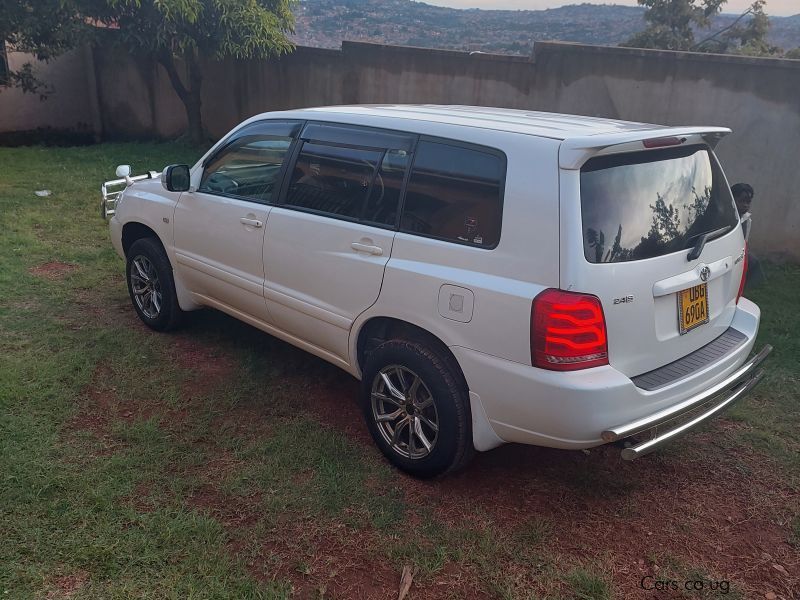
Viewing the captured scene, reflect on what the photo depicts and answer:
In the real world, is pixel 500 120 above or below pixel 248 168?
above

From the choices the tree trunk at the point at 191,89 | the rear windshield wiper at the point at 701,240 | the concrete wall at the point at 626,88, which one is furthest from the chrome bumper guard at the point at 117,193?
the tree trunk at the point at 191,89

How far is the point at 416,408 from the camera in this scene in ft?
11.2

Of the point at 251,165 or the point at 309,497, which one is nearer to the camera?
the point at 309,497

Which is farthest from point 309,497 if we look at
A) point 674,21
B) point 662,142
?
point 674,21

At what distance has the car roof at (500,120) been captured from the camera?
3.14 meters

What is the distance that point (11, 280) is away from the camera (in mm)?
6102

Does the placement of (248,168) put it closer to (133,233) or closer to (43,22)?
(133,233)

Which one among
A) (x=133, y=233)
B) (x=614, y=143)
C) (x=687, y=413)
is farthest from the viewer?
(x=133, y=233)

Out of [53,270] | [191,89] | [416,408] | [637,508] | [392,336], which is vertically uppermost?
[191,89]

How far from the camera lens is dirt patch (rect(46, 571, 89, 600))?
2727 mm

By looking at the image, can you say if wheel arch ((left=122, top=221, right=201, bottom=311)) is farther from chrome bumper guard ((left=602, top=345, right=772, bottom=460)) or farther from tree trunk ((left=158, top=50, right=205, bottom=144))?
tree trunk ((left=158, top=50, right=205, bottom=144))

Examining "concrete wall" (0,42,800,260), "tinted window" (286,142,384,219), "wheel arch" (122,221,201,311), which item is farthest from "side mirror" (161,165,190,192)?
"concrete wall" (0,42,800,260)

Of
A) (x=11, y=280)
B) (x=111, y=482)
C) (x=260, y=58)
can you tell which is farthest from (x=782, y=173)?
(x=260, y=58)

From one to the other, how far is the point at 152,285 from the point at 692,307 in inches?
147
